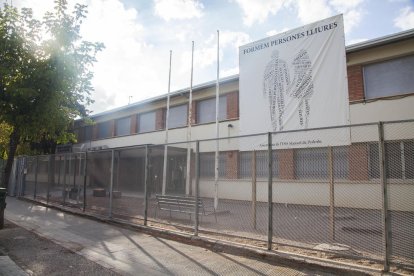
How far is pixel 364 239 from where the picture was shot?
7836 millimetres

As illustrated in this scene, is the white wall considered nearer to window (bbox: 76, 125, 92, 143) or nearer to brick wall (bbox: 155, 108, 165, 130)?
brick wall (bbox: 155, 108, 165, 130)

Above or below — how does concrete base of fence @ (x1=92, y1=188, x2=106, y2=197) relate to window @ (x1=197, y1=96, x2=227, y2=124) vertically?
below

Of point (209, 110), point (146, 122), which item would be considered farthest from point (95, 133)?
point (209, 110)

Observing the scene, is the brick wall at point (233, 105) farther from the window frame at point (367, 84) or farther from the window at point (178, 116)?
the window frame at point (367, 84)

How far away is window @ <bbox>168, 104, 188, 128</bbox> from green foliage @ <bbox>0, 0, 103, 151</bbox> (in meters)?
12.1

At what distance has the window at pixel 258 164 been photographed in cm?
850

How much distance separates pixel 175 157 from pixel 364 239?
8855mm

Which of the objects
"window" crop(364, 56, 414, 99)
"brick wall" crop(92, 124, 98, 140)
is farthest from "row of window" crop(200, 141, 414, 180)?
"brick wall" crop(92, 124, 98, 140)

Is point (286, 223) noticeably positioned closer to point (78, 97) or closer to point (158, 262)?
point (158, 262)

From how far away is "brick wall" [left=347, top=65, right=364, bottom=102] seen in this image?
15.3 m

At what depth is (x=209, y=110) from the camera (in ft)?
72.3

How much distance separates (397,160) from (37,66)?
10.0 metres

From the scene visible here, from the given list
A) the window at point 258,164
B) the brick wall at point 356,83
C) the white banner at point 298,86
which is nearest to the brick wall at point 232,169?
the window at point 258,164

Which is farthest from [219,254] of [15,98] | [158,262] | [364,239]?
[15,98]
